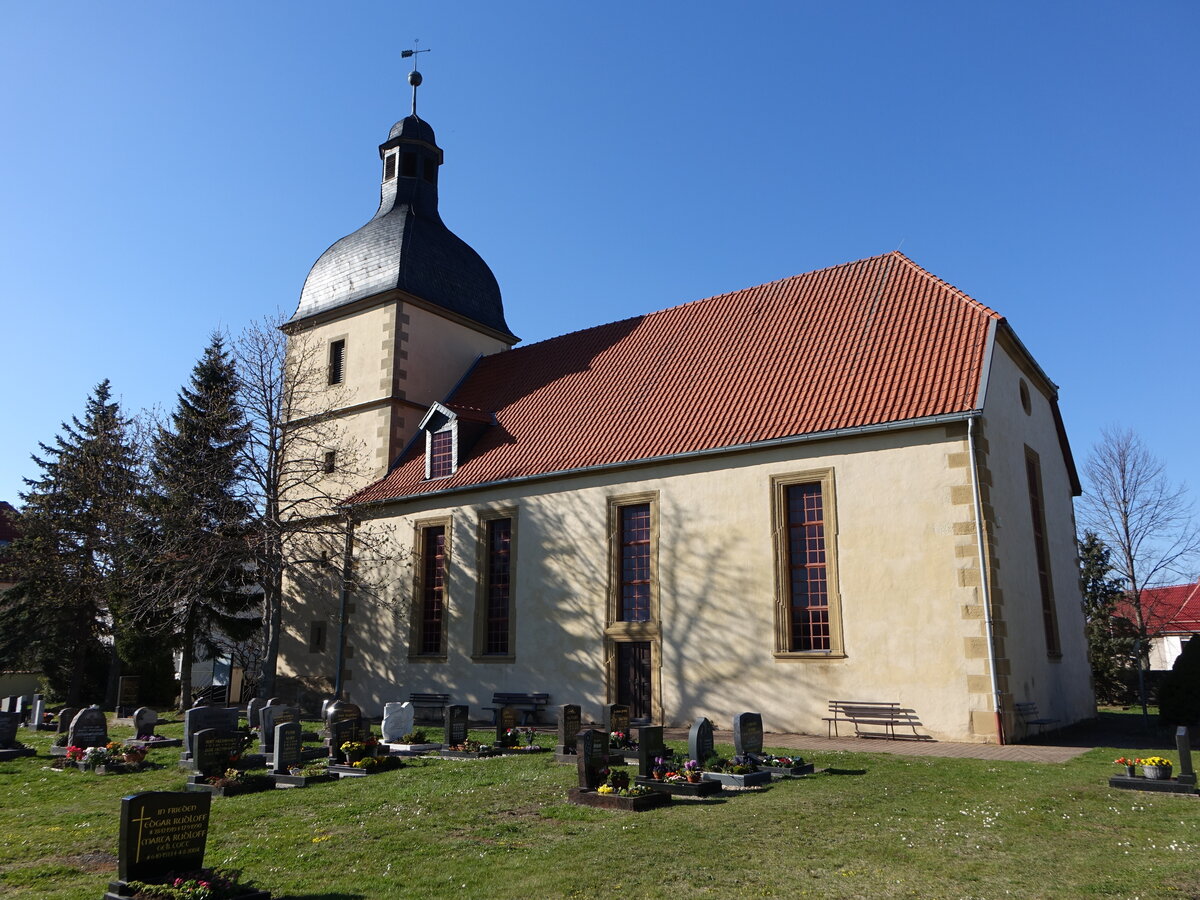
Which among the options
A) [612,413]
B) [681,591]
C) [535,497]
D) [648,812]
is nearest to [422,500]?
[535,497]

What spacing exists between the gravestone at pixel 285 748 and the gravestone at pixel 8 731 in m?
6.63

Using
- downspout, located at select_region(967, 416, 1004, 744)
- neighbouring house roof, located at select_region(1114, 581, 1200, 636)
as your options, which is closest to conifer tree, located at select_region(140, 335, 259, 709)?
downspout, located at select_region(967, 416, 1004, 744)

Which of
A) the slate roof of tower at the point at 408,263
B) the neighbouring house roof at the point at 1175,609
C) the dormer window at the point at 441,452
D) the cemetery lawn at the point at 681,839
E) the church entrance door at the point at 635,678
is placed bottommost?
the cemetery lawn at the point at 681,839

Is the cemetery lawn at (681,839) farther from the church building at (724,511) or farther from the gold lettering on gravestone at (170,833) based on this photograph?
the church building at (724,511)

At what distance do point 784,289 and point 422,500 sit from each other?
34.2ft

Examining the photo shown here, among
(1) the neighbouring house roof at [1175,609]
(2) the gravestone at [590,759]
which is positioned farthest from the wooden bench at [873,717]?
(1) the neighbouring house roof at [1175,609]

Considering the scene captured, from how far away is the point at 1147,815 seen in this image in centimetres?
895

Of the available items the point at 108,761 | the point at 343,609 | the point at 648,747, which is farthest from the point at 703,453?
the point at 108,761

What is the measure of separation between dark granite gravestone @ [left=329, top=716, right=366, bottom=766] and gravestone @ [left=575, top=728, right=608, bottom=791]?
475 centimetres

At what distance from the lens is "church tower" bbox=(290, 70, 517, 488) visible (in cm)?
2544

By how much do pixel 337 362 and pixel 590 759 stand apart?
19.6 meters

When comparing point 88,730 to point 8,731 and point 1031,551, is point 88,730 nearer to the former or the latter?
point 8,731

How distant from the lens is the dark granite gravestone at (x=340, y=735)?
13.3m

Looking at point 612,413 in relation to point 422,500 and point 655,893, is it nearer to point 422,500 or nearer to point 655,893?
point 422,500
